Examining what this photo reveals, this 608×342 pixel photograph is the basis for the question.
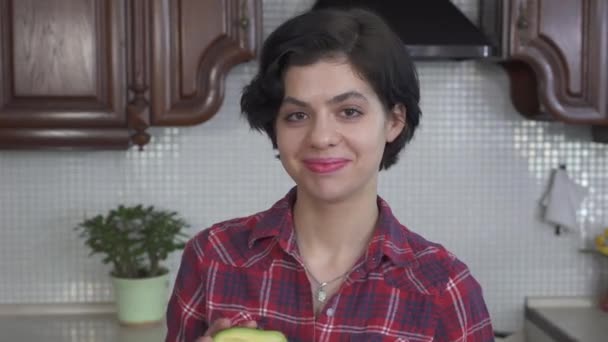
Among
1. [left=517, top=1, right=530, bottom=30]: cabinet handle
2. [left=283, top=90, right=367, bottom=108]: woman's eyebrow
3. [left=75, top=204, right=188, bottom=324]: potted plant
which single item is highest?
[left=517, top=1, right=530, bottom=30]: cabinet handle

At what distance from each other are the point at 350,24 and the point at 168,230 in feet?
4.25

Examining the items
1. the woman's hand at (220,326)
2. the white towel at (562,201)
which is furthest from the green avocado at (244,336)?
the white towel at (562,201)

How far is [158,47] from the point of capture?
2.14 m

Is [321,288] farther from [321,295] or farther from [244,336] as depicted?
[244,336]

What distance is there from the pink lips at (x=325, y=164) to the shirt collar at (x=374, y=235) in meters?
0.15

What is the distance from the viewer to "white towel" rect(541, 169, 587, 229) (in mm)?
2475

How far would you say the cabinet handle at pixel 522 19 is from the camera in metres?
2.18

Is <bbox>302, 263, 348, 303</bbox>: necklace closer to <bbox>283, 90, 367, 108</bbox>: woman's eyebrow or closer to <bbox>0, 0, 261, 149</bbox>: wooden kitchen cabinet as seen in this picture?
<bbox>283, 90, 367, 108</bbox>: woman's eyebrow

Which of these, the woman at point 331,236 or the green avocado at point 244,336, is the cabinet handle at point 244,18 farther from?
the green avocado at point 244,336

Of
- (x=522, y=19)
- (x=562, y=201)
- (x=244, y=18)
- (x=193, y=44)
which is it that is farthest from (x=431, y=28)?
(x=562, y=201)

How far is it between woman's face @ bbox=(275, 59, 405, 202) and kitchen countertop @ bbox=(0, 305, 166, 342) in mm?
1254

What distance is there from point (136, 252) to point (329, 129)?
A: 134cm

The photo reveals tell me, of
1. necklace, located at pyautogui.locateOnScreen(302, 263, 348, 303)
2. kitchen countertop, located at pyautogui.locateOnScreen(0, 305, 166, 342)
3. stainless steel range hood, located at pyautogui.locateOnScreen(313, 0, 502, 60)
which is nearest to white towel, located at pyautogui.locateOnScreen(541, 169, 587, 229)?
stainless steel range hood, located at pyautogui.locateOnScreen(313, 0, 502, 60)

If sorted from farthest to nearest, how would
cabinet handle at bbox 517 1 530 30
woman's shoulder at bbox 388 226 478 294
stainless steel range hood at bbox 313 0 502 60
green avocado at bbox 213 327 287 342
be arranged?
cabinet handle at bbox 517 1 530 30 → stainless steel range hood at bbox 313 0 502 60 → woman's shoulder at bbox 388 226 478 294 → green avocado at bbox 213 327 287 342
